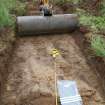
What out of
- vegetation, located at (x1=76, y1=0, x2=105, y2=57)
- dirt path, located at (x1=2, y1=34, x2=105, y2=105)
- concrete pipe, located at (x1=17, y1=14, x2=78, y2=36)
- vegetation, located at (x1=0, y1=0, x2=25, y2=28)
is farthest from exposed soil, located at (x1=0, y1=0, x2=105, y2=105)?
vegetation, located at (x1=0, y1=0, x2=25, y2=28)

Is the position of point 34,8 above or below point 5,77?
above

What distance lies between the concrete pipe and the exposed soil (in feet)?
0.80

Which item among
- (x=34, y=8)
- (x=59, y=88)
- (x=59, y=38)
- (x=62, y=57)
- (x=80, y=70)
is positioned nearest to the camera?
(x=59, y=88)

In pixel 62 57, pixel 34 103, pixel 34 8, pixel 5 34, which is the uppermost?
pixel 34 8

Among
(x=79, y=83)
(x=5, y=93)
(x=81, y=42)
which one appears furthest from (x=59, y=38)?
(x=5, y=93)

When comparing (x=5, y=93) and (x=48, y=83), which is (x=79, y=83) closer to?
(x=48, y=83)

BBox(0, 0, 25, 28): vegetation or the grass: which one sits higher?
BBox(0, 0, 25, 28): vegetation

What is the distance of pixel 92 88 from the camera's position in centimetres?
663

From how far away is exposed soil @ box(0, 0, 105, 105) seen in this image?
6.20m

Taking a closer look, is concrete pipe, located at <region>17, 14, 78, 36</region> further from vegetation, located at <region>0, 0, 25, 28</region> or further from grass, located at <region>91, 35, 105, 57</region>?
grass, located at <region>91, 35, 105, 57</region>

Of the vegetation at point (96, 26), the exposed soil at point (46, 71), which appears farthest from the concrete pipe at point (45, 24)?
the vegetation at point (96, 26)

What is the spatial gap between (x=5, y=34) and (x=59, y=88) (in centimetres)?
278

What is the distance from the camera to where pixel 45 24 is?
8766 millimetres

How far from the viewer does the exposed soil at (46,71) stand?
6203mm
